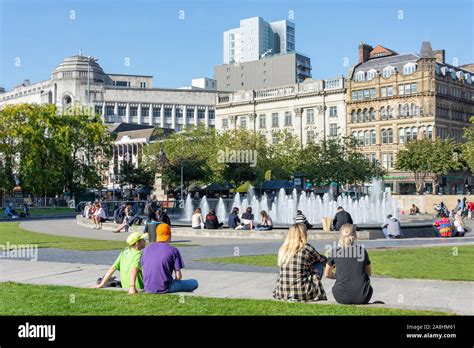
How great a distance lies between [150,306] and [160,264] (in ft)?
3.69

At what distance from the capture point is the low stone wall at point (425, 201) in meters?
53.6

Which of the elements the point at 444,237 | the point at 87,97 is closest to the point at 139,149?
the point at 87,97

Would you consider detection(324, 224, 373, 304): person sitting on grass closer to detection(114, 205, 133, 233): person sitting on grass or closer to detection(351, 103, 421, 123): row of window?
detection(114, 205, 133, 233): person sitting on grass

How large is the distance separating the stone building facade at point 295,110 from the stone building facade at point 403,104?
94.3 inches

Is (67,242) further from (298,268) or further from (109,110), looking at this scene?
(109,110)

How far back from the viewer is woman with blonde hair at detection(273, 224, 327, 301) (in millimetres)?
9688

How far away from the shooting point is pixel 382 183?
8206cm

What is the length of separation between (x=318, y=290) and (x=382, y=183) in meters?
74.4

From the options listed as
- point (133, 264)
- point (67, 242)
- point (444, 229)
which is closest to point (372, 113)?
point (444, 229)

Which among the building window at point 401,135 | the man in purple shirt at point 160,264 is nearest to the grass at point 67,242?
the man in purple shirt at point 160,264

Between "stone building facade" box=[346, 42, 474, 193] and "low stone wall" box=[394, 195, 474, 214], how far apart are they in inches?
914

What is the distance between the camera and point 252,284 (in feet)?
42.9
